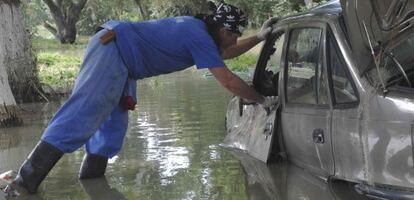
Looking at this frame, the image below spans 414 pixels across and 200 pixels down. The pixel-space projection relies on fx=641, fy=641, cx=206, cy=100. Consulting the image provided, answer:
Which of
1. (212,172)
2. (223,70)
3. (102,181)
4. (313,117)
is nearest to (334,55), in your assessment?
(313,117)

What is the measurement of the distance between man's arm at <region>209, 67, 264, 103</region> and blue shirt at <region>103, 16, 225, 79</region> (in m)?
0.14

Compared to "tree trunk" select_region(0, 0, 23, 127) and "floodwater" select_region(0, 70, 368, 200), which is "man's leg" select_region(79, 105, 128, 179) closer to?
"floodwater" select_region(0, 70, 368, 200)

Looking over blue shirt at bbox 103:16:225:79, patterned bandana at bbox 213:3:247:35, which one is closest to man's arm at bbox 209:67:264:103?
blue shirt at bbox 103:16:225:79

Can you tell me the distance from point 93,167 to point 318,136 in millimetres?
2286

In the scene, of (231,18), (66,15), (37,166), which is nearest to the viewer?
(37,166)

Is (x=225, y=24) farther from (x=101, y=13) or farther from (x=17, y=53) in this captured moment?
(x=101, y=13)

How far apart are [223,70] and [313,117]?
88 cm

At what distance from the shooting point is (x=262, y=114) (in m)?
6.39

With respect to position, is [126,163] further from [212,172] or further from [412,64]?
[412,64]

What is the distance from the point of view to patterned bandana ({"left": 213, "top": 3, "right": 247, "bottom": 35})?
5758mm

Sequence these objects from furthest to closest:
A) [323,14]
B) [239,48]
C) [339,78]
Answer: [239,48]
[323,14]
[339,78]

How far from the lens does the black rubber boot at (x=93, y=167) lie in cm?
618

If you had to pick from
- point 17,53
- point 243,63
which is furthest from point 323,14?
point 243,63

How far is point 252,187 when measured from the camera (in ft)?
18.6
